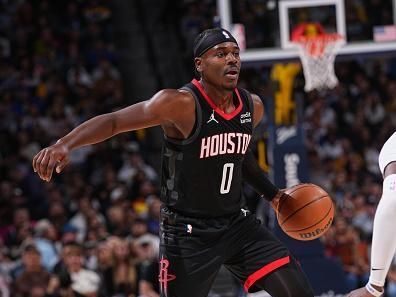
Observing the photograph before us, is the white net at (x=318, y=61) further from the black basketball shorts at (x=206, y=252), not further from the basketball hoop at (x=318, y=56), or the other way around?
the black basketball shorts at (x=206, y=252)

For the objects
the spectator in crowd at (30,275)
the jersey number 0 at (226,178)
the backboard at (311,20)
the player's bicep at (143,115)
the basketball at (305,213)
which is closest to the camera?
the player's bicep at (143,115)

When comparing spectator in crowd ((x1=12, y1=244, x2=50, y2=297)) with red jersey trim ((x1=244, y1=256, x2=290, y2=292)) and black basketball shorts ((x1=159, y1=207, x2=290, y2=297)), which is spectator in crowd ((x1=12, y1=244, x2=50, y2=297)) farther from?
red jersey trim ((x1=244, y1=256, x2=290, y2=292))

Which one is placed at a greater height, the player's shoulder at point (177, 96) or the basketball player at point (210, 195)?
the player's shoulder at point (177, 96)

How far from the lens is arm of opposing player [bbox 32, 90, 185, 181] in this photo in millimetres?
4488

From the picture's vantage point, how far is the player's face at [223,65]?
5.13 metres

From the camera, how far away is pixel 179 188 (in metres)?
5.14

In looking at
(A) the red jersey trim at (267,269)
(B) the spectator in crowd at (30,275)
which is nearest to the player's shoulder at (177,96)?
(A) the red jersey trim at (267,269)

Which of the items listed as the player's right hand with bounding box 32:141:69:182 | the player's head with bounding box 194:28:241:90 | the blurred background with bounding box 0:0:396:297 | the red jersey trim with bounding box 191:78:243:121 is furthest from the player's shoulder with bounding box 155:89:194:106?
the blurred background with bounding box 0:0:396:297

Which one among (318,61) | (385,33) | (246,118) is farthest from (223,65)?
(385,33)

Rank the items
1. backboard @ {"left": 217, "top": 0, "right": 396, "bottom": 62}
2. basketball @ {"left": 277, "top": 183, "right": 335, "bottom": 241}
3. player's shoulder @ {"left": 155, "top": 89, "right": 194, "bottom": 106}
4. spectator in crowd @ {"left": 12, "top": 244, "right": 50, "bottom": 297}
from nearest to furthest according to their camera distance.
→ player's shoulder @ {"left": 155, "top": 89, "right": 194, "bottom": 106} < basketball @ {"left": 277, "top": 183, "right": 335, "bottom": 241} < spectator in crowd @ {"left": 12, "top": 244, "right": 50, "bottom": 297} < backboard @ {"left": 217, "top": 0, "right": 396, "bottom": 62}

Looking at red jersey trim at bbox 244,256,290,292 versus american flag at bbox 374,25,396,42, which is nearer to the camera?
red jersey trim at bbox 244,256,290,292

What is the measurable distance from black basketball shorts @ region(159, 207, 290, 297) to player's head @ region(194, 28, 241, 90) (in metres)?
0.84

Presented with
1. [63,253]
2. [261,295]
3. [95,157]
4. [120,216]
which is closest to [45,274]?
[63,253]

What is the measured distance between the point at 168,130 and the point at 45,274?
16.0 feet
